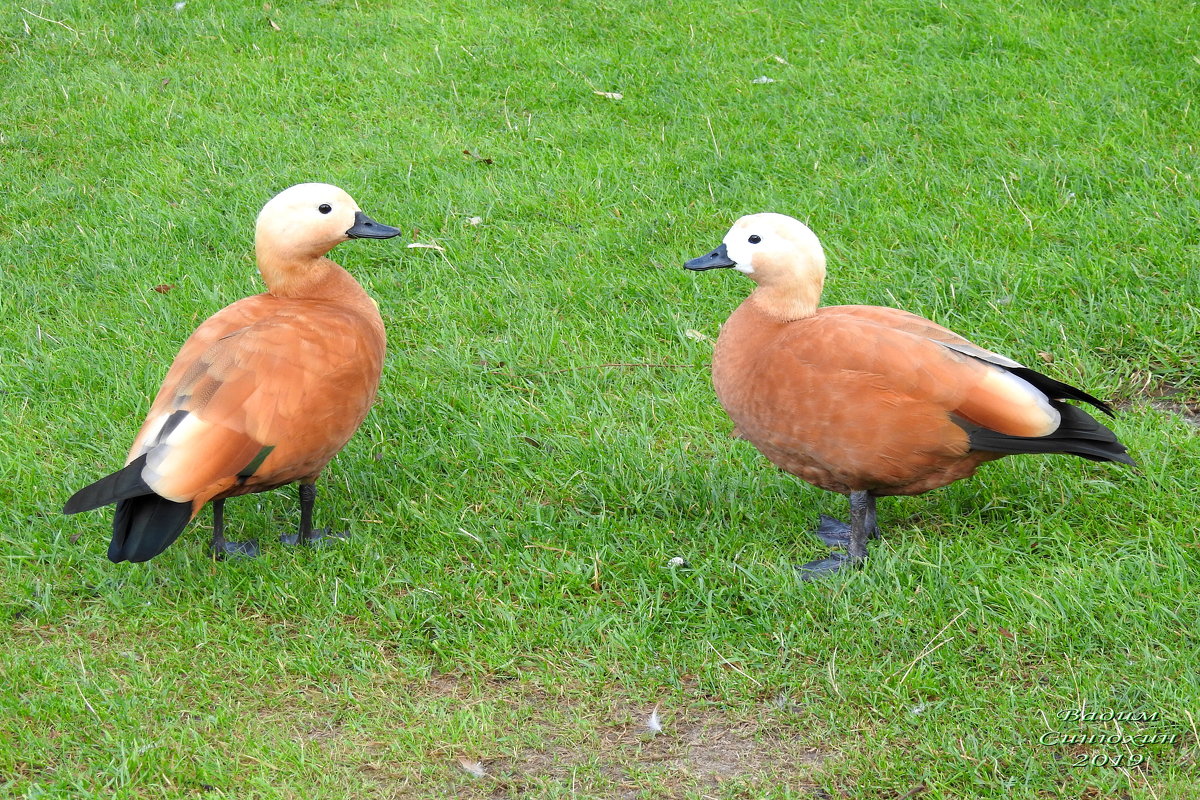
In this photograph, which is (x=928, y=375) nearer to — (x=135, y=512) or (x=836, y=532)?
(x=836, y=532)

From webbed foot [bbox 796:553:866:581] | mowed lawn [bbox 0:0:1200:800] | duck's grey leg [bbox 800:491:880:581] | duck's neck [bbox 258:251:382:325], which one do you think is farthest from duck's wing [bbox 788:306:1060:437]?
duck's neck [bbox 258:251:382:325]

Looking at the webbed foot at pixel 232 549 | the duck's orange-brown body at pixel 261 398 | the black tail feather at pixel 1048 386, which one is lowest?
the webbed foot at pixel 232 549

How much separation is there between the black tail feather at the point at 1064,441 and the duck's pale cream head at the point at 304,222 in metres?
2.06

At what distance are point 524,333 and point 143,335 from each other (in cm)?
159

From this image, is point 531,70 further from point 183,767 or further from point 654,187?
point 183,767

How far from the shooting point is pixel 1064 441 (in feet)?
10.7

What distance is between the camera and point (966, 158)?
572cm

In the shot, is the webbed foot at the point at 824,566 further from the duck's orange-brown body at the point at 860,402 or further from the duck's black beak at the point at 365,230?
the duck's black beak at the point at 365,230

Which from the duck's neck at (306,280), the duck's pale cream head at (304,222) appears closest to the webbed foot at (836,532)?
the duck's neck at (306,280)

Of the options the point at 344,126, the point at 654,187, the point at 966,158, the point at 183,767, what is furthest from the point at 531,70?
the point at 183,767

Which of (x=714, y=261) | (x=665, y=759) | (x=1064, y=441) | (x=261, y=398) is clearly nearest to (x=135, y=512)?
(x=261, y=398)

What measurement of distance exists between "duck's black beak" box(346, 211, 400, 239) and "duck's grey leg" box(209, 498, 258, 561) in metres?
0.99

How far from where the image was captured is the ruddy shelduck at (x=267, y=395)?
10.7 ft

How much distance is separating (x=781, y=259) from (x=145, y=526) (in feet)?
6.62
